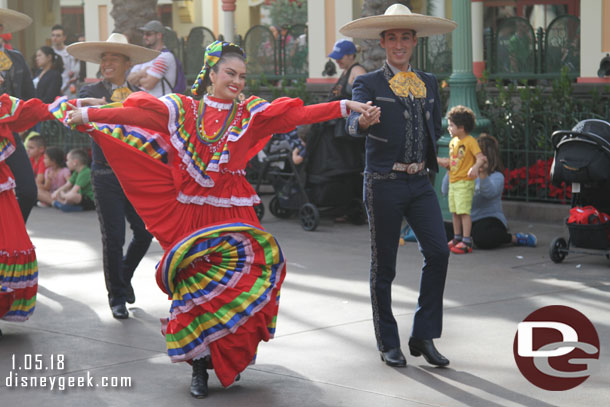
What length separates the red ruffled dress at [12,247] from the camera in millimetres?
7285

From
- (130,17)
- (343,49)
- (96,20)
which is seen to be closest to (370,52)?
(343,49)

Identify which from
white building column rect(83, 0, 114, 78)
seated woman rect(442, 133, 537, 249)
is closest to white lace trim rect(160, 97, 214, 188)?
seated woman rect(442, 133, 537, 249)

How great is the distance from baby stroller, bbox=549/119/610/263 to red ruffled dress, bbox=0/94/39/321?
4777mm

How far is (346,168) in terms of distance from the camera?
12039 mm

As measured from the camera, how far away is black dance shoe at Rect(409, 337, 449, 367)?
636 cm

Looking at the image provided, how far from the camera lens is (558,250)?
32.0 ft

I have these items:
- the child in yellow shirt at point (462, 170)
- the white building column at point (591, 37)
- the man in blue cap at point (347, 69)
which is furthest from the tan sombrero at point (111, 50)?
the white building column at point (591, 37)

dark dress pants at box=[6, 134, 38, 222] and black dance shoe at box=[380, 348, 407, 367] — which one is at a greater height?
dark dress pants at box=[6, 134, 38, 222]

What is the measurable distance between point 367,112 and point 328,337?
1830mm

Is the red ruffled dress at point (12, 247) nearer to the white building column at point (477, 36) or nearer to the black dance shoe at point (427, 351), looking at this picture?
the black dance shoe at point (427, 351)

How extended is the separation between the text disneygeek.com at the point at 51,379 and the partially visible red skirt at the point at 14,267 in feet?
2.48

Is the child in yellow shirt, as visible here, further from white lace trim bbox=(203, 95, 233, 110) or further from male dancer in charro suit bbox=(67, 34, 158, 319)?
white lace trim bbox=(203, 95, 233, 110)

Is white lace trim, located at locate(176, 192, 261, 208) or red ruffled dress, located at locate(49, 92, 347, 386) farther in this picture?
white lace trim, located at locate(176, 192, 261, 208)

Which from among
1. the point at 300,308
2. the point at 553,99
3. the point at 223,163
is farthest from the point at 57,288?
the point at 553,99
